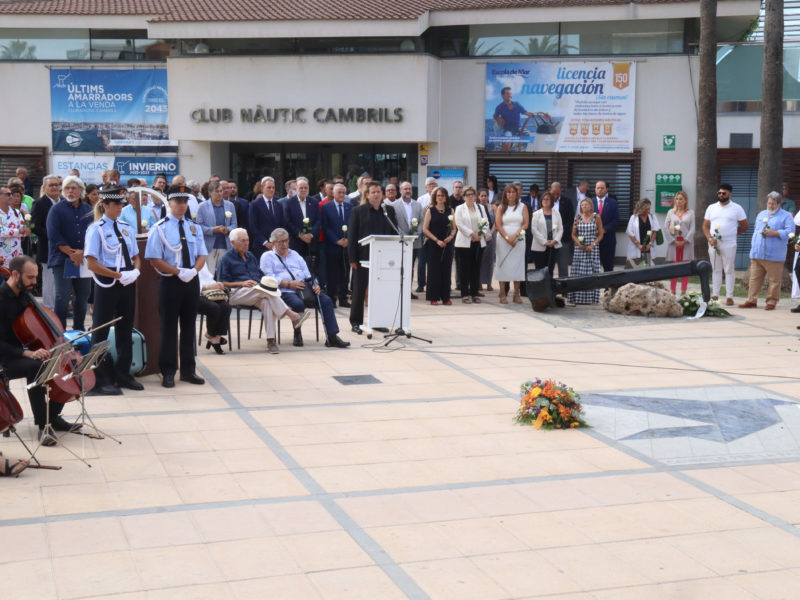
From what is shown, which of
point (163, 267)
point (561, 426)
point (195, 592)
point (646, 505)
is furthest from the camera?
point (163, 267)

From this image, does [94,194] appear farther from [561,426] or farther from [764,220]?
[764,220]

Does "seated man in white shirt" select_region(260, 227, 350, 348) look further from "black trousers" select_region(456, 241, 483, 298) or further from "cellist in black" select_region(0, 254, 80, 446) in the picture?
"cellist in black" select_region(0, 254, 80, 446)

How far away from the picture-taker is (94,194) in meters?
13.8

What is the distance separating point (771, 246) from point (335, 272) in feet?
22.0

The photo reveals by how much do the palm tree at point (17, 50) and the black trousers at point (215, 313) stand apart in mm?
16019

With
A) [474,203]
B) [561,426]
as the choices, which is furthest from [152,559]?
[474,203]

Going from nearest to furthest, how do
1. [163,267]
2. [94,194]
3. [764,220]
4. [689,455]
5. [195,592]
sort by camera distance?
1. [195,592]
2. [689,455]
3. [163,267]
4. [94,194]
5. [764,220]

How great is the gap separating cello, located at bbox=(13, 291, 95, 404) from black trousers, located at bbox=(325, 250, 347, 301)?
7.86 metres

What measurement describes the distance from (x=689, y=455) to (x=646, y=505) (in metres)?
1.34

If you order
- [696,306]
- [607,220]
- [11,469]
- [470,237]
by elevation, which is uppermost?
[607,220]

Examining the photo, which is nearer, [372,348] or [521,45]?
[372,348]

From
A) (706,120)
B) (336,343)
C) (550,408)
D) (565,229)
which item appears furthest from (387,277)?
(706,120)

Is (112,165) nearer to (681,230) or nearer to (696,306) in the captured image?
(681,230)

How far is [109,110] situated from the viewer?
982 inches
